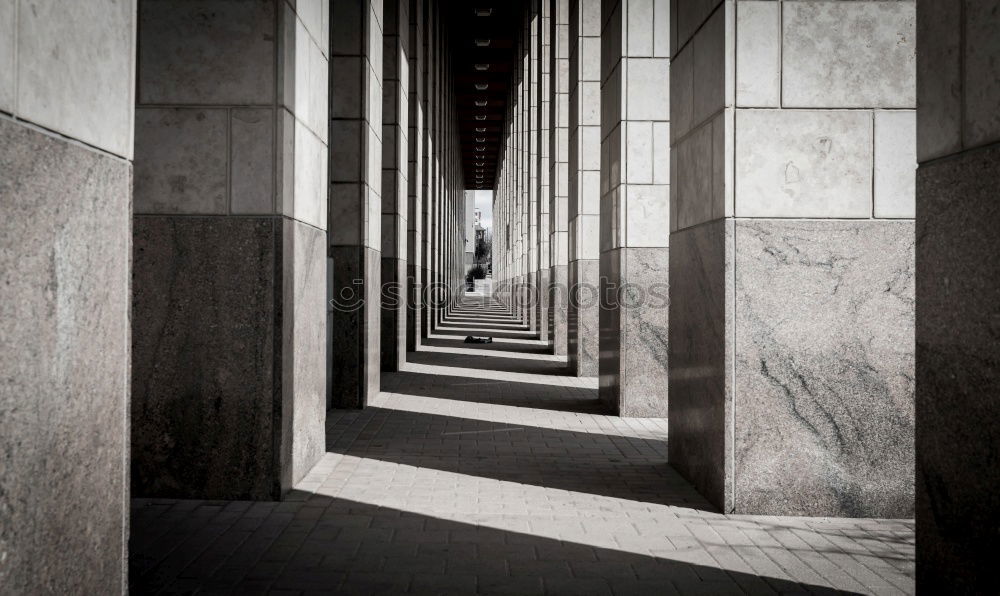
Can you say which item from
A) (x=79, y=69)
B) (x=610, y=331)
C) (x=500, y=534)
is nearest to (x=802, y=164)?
(x=500, y=534)

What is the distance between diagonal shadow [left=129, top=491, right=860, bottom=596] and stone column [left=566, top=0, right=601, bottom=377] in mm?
7682

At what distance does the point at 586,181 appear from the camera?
12.4m

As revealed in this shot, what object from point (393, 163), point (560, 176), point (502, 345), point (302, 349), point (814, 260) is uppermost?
point (560, 176)

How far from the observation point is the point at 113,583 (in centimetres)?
262

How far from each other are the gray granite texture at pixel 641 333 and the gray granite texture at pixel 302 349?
351cm

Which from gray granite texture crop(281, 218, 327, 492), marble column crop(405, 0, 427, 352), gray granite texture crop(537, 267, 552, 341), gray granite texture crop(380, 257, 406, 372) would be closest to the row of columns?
gray granite texture crop(281, 218, 327, 492)

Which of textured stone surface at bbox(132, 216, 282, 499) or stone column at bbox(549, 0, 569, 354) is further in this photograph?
stone column at bbox(549, 0, 569, 354)

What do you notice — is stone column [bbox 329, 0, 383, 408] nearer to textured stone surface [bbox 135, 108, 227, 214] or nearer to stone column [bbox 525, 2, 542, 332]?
textured stone surface [bbox 135, 108, 227, 214]

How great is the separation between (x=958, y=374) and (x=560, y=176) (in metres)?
13.8

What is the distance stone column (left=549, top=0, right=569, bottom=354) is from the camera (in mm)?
15906

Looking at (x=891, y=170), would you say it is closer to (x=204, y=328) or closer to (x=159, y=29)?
(x=204, y=328)

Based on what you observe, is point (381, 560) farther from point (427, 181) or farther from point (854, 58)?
point (427, 181)

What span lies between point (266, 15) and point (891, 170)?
13.6ft

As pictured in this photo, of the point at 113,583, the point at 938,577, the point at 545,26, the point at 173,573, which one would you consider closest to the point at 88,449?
the point at 113,583
